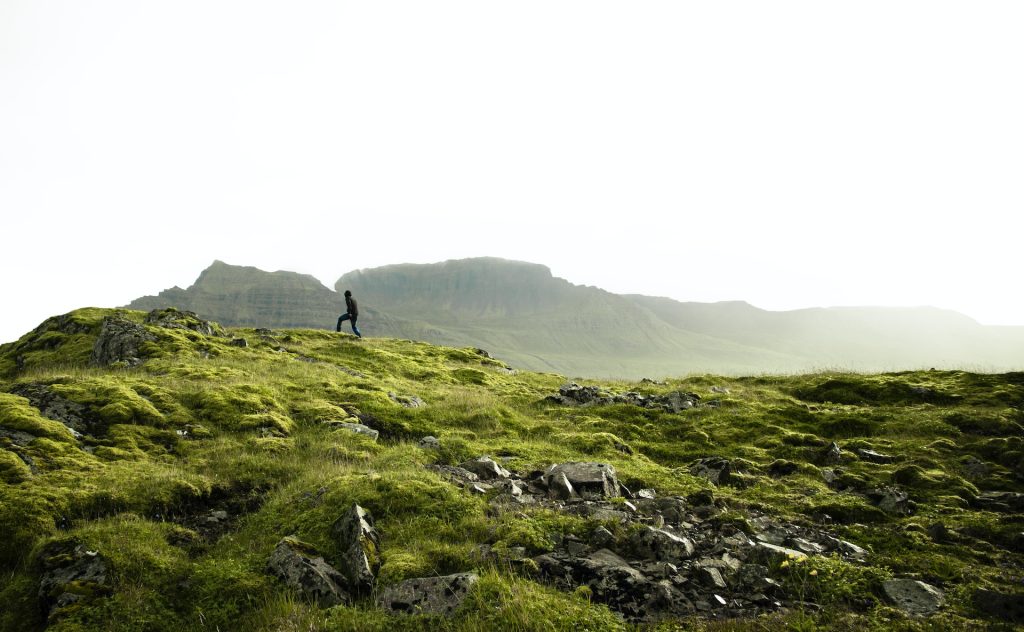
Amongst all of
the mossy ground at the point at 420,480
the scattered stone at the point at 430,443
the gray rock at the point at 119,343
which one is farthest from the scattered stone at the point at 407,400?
the gray rock at the point at 119,343

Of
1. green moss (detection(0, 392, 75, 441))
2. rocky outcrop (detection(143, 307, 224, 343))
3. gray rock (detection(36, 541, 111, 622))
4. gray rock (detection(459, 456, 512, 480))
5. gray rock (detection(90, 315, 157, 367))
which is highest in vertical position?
rocky outcrop (detection(143, 307, 224, 343))

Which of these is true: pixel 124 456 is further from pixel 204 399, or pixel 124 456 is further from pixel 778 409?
pixel 778 409

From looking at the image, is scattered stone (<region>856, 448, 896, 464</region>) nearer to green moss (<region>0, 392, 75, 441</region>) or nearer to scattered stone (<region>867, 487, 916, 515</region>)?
scattered stone (<region>867, 487, 916, 515</region>)

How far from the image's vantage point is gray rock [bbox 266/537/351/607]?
8812 mm

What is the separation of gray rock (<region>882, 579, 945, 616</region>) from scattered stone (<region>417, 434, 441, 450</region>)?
12374 mm

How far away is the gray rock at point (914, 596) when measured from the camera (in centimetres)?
798

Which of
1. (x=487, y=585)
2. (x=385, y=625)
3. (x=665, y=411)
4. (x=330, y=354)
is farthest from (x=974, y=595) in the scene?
(x=330, y=354)

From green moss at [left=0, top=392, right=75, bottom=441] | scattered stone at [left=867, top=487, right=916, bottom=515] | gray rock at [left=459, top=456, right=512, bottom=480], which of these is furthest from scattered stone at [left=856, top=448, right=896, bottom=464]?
green moss at [left=0, top=392, right=75, bottom=441]

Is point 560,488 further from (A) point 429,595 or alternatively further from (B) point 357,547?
(B) point 357,547

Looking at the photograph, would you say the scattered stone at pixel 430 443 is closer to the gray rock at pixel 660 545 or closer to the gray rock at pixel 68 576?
the gray rock at pixel 660 545

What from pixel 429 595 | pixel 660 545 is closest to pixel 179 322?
pixel 429 595

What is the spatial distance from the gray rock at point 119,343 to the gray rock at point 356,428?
14.6m

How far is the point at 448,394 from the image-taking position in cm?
2730

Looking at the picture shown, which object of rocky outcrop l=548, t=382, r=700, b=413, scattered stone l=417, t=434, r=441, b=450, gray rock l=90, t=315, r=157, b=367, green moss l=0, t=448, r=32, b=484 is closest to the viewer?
green moss l=0, t=448, r=32, b=484
